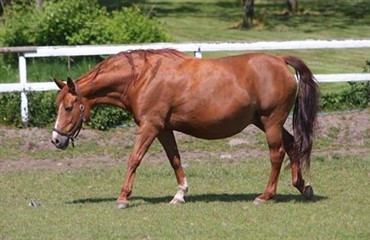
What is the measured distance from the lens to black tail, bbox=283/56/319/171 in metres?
12.2

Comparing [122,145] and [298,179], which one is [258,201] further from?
[122,145]

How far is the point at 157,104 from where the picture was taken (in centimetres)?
1195

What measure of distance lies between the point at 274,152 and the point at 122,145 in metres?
5.55

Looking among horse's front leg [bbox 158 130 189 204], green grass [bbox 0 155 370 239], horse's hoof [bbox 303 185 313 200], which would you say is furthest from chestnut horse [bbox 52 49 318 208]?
green grass [bbox 0 155 370 239]

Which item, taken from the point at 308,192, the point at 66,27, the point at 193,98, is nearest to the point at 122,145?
the point at 66,27

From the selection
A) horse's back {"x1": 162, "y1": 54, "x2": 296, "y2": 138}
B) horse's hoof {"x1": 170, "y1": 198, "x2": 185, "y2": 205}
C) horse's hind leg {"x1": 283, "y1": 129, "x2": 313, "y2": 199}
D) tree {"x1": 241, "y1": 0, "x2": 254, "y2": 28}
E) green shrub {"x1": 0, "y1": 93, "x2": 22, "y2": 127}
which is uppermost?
horse's back {"x1": 162, "y1": 54, "x2": 296, "y2": 138}

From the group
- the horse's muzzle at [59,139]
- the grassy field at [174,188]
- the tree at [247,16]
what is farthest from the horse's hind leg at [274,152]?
the tree at [247,16]

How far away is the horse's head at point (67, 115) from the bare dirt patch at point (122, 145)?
155 inches

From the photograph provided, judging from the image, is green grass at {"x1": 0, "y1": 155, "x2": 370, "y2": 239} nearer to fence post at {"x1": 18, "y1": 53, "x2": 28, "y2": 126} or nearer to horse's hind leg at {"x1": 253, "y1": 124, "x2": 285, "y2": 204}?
horse's hind leg at {"x1": 253, "y1": 124, "x2": 285, "y2": 204}

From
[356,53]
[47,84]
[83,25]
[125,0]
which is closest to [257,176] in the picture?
[47,84]

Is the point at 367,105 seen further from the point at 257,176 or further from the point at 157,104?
the point at 157,104

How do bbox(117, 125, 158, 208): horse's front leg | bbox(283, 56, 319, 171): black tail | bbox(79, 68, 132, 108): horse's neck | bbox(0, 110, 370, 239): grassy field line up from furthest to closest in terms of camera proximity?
1. bbox(283, 56, 319, 171): black tail
2. bbox(79, 68, 132, 108): horse's neck
3. bbox(117, 125, 158, 208): horse's front leg
4. bbox(0, 110, 370, 239): grassy field

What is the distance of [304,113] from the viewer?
12172mm

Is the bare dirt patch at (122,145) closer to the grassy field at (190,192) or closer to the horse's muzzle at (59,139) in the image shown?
the grassy field at (190,192)
